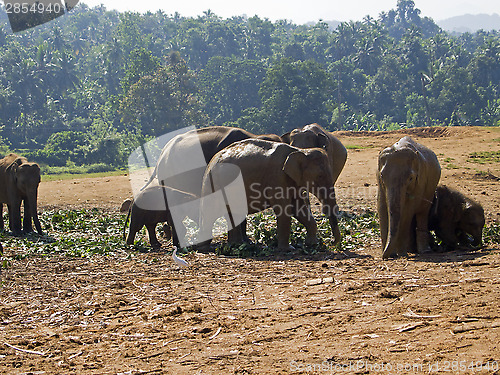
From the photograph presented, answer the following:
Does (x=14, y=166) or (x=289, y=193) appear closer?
(x=289, y=193)

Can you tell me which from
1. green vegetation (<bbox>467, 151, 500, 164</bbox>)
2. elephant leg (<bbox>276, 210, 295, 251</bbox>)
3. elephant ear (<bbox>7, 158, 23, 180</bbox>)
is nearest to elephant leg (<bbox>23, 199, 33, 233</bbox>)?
elephant ear (<bbox>7, 158, 23, 180</bbox>)

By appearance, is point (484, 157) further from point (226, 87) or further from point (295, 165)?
point (226, 87)

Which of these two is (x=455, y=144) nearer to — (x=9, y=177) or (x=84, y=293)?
(x=9, y=177)

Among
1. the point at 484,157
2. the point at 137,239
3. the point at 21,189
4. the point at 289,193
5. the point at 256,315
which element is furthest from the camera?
the point at 484,157

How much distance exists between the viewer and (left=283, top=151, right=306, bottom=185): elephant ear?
9.43 m

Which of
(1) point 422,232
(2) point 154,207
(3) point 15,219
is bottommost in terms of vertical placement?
(3) point 15,219

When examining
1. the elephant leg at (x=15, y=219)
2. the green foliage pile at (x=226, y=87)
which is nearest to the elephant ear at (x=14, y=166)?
the elephant leg at (x=15, y=219)

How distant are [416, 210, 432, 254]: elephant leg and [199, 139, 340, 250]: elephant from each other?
1288mm

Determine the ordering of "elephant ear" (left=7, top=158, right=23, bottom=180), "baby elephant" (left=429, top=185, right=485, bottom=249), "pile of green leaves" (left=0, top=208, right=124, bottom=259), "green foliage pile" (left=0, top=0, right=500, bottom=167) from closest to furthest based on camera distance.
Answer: "baby elephant" (left=429, top=185, right=485, bottom=249) < "pile of green leaves" (left=0, top=208, right=124, bottom=259) < "elephant ear" (left=7, top=158, right=23, bottom=180) < "green foliage pile" (left=0, top=0, right=500, bottom=167)

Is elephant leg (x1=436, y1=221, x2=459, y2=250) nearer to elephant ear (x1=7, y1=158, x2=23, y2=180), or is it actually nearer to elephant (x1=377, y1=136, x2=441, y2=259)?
elephant (x1=377, y1=136, x2=441, y2=259)

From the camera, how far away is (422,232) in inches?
332

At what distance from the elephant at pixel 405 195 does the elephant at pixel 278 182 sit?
3.56 ft

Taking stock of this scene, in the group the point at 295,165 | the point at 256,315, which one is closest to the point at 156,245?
the point at 295,165

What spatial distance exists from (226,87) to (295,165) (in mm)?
57698
